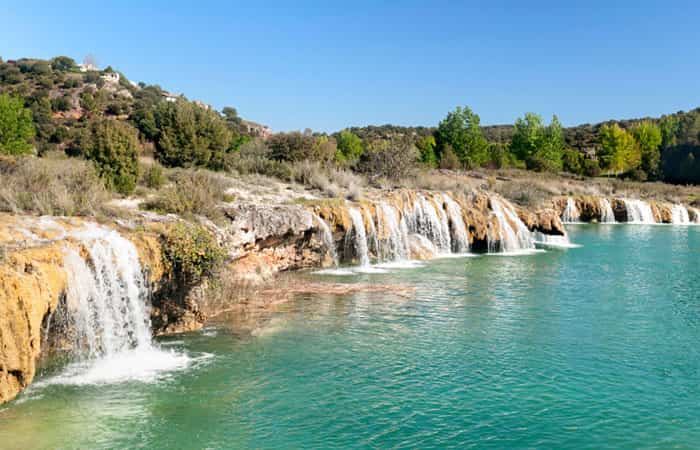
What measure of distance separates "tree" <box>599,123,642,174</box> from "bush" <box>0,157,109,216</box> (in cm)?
7535

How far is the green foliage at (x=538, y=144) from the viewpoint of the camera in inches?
Answer: 2982

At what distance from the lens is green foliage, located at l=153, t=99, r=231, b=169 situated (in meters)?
26.6

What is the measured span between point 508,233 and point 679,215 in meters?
28.0

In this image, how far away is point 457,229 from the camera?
2748 cm

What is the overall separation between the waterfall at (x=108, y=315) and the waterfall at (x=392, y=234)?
1284cm

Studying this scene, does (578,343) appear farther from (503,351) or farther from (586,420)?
(586,420)

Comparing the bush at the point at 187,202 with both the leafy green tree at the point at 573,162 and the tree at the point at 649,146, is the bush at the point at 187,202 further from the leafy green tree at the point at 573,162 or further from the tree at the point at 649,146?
the tree at the point at 649,146

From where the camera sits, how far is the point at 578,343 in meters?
12.3

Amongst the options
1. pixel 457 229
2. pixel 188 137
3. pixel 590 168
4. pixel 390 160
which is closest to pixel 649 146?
pixel 590 168

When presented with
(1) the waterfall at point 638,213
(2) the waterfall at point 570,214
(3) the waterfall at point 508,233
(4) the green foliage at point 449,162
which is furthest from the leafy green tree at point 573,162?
(3) the waterfall at point 508,233

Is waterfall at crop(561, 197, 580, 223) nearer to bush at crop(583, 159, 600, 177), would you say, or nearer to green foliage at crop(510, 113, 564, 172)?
green foliage at crop(510, 113, 564, 172)

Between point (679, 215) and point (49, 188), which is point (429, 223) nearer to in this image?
point (49, 188)

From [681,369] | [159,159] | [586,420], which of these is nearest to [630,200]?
[159,159]

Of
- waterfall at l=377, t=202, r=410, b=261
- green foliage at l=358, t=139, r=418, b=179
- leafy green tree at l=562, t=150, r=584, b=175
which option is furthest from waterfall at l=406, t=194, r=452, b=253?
leafy green tree at l=562, t=150, r=584, b=175
